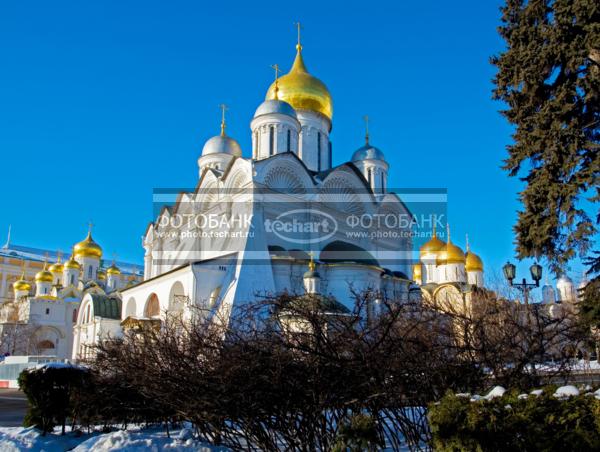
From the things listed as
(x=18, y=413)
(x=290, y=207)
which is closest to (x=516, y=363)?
(x=18, y=413)

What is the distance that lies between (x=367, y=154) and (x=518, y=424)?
2586 centimetres

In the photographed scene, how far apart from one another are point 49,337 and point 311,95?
78.2ft

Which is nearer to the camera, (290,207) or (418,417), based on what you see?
(418,417)

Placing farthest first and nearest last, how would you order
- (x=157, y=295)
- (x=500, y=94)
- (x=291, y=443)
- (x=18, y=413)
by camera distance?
(x=157, y=295) < (x=18, y=413) < (x=500, y=94) < (x=291, y=443)

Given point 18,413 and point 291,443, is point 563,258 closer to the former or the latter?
point 291,443

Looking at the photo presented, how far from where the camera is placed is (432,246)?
3175 cm

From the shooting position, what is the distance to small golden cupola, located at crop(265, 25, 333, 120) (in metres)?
27.1

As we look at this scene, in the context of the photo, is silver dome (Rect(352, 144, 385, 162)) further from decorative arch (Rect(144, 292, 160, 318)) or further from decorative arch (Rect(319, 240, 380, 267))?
decorative arch (Rect(144, 292, 160, 318))

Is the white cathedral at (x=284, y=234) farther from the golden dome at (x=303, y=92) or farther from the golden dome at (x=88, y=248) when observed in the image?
the golden dome at (x=88, y=248)

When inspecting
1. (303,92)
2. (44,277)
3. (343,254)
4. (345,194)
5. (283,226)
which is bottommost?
(343,254)

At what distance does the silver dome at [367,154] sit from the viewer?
28.1 meters

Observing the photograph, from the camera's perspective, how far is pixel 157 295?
2181 centimetres

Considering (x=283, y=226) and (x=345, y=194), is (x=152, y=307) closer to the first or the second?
(x=283, y=226)

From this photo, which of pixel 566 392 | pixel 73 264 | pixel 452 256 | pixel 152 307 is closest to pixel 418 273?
pixel 452 256
